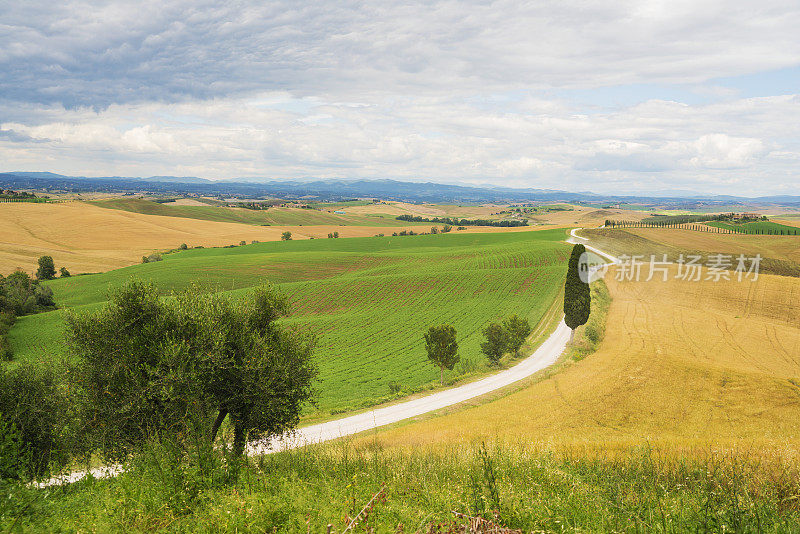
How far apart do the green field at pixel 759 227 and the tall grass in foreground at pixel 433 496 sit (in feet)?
511

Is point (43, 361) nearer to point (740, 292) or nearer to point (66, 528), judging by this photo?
point (66, 528)

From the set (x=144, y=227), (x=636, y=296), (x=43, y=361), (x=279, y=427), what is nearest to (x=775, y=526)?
(x=279, y=427)

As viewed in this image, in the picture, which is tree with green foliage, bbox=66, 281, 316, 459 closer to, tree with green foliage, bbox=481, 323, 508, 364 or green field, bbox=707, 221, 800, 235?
tree with green foliage, bbox=481, 323, 508, 364

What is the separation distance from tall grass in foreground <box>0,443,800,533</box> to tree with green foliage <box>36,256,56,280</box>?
336ft

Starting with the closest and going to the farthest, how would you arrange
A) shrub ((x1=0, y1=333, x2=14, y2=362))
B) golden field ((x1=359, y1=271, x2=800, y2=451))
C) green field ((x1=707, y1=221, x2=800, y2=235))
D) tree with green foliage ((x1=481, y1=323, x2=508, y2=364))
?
golden field ((x1=359, y1=271, x2=800, y2=451))
tree with green foliage ((x1=481, y1=323, x2=508, y2=364))
shrub ((x1=0, y1=333, x2=14, y2=362))
green field ((x1=707, y1=221, x2=800, y2=235))

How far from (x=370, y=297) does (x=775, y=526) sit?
7067 centimetres

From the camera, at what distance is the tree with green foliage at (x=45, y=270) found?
3520 inches

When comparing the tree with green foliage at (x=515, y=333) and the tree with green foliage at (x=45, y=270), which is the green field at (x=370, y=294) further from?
the tree with green foliage at (x=45, y=270)

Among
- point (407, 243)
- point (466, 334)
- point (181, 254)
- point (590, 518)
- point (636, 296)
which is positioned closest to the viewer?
point (590, 518)

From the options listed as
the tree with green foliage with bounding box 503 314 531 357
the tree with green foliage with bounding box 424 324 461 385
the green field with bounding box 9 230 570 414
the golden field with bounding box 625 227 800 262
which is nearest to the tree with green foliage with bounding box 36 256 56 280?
the green field with bounding box 9 230 570 414

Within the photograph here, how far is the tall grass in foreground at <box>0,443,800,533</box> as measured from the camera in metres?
6.22

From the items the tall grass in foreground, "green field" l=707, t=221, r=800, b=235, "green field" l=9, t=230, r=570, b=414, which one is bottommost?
"green field" l=9, t=230, r=570, b=414

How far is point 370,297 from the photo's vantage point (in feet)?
248
